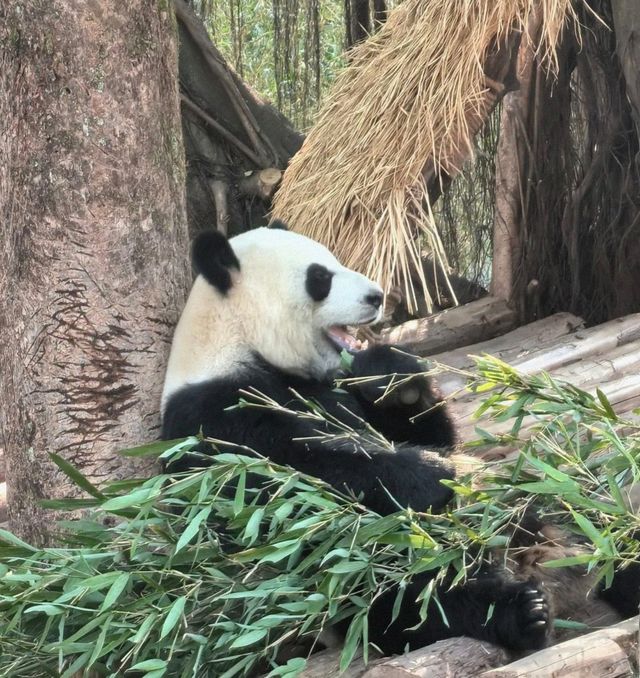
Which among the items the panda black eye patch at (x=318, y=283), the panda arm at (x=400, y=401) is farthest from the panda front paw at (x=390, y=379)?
the panda black eye patch at (x=318, y=283)

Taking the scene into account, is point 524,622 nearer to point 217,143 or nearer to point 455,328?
point 455,328

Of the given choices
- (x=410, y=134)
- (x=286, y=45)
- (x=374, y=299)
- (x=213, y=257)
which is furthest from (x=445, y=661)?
(x=286, y=45)

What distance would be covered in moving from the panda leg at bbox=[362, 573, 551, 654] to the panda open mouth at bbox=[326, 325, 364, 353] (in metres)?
0.94

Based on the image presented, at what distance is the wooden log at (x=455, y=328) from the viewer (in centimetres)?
556

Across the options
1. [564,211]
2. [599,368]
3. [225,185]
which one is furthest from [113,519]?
[225,185]

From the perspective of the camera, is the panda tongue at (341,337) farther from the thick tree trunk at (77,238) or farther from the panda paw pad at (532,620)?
the panda paw pad at (532,620)

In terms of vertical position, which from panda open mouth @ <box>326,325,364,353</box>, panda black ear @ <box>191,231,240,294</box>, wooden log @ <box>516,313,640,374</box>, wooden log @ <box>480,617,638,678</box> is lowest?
wooden log @ <box>480,617,638,678</box>

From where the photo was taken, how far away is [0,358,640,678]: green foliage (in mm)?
2529

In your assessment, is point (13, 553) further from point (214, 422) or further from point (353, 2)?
point (353, 2)

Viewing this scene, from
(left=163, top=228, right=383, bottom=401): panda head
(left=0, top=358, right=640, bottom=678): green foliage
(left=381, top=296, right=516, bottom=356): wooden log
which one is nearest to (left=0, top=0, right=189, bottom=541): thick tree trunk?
(left=163, top=228, right=383, bottom=401): panda head

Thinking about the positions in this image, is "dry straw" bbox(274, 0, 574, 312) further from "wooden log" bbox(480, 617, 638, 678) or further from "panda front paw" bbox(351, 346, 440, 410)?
"wooden log" bbox(480, 617, 638, 678)

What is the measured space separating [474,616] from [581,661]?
0.47 metres

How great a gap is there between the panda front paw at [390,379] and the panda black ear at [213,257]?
56 centimetres

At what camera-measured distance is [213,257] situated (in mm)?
3336
